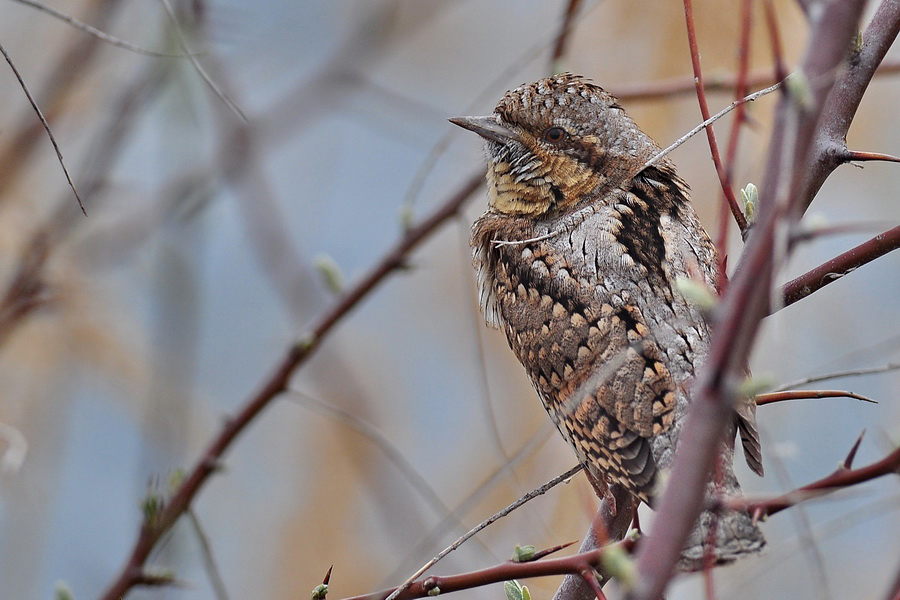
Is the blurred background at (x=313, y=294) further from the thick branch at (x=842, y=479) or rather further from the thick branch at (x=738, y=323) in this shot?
the thick branch at (x=738, y=323)

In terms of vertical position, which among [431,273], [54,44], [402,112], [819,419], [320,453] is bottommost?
[819,419]

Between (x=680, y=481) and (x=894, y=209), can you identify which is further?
(x=894, y=209)

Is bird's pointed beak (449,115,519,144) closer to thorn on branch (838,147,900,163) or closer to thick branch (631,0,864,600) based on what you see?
thorn on branch (838,147,900,163)

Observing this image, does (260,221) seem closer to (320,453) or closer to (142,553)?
(320,453)

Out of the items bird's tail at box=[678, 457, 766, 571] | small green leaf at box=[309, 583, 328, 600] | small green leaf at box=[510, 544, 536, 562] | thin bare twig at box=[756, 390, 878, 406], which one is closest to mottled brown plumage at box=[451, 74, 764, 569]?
bird's tail at box=[678, 457, 766, 571]

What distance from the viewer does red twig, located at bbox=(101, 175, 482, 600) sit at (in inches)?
101

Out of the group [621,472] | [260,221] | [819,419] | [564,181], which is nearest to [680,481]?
[621,472]

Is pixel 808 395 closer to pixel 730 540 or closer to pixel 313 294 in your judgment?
pixel 730 540

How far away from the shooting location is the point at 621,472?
2535mm

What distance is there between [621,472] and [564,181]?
1188mm

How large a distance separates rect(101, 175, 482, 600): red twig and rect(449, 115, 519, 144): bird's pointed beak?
0.18 metres

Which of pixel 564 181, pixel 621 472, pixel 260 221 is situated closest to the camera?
pixel 621 472

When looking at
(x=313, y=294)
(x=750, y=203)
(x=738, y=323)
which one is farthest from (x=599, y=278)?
(x=313, y=294)

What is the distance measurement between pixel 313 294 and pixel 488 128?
94.5 inches
